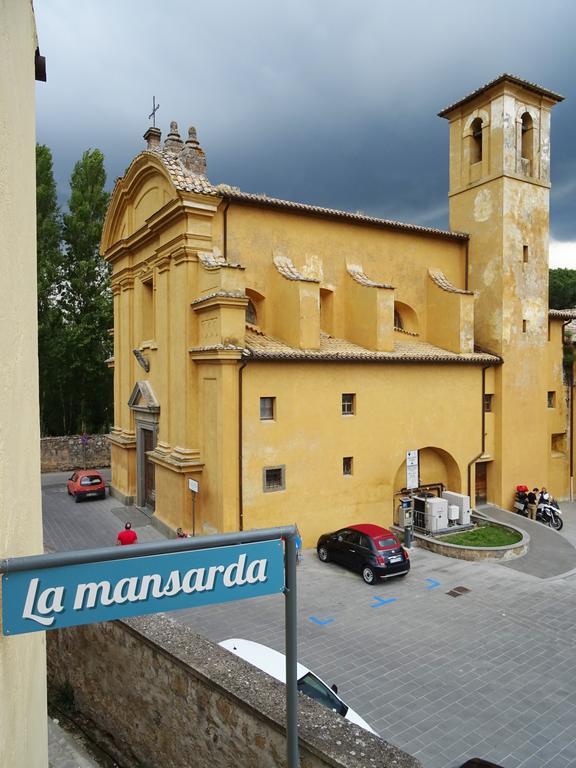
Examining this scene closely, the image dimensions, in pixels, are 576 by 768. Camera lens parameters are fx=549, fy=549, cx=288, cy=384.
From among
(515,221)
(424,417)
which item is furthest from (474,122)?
(424,417)

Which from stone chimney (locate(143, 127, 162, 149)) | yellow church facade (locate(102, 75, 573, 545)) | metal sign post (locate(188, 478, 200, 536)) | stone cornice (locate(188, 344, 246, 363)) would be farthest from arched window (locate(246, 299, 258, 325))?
stone chimney (locate(143, 127, 162, 149))

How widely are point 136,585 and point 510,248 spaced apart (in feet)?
70.4

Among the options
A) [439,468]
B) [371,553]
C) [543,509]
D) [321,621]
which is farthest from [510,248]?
[321,621]

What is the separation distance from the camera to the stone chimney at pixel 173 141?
1800 cm

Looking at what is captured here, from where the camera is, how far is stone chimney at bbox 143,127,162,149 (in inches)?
783

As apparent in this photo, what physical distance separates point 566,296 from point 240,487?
32063mm

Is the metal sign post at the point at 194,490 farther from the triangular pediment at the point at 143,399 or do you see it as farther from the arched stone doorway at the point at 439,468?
the arched stone doorway at the point at 439,468

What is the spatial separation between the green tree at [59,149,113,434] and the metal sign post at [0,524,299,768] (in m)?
29.6

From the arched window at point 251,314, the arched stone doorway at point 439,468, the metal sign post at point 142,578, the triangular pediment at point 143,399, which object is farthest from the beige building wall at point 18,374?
the arched stone doorway at point 439,468

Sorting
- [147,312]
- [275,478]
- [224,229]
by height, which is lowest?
[275,478]

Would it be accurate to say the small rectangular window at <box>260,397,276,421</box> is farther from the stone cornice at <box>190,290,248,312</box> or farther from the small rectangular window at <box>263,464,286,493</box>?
the stone cornice at <box>190,290,248,312</box>

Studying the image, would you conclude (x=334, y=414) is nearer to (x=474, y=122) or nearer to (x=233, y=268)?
(x=233, y=268)

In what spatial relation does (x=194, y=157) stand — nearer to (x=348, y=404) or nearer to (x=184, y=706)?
(x=348, y=404)

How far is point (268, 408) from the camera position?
1583 cm
